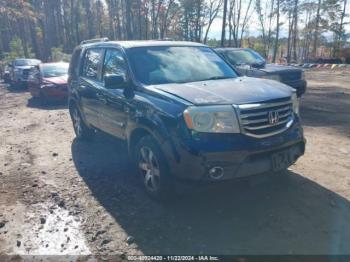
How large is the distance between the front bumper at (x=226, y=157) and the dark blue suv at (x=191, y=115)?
11 mm

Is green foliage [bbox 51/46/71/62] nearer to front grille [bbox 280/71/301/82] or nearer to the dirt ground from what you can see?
front grille [bbox 280/71/301/82]

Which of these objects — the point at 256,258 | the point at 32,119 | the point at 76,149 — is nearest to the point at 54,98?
the point at 32,119

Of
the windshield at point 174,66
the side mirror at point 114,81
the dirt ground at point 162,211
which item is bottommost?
the dirt ground at point 162,211

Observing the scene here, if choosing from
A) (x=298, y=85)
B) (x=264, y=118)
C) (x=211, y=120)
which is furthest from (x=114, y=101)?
(x=298, y=85)

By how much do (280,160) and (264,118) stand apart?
543mm

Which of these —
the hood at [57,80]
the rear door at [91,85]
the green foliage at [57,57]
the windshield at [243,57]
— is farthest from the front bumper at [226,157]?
the green foliage at [57,57]

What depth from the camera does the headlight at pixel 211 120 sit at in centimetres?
367

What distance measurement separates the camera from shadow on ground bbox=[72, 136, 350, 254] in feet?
11.3

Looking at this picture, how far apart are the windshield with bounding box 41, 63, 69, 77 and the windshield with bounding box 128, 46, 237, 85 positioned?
32.4 feet

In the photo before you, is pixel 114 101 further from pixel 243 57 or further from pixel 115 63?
pixel 243 57

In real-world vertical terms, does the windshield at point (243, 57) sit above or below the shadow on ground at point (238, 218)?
above

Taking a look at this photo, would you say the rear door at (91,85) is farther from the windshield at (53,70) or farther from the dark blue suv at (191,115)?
the windshield at (53,70)

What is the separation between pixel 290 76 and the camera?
10.0m

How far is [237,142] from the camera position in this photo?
366 cm
